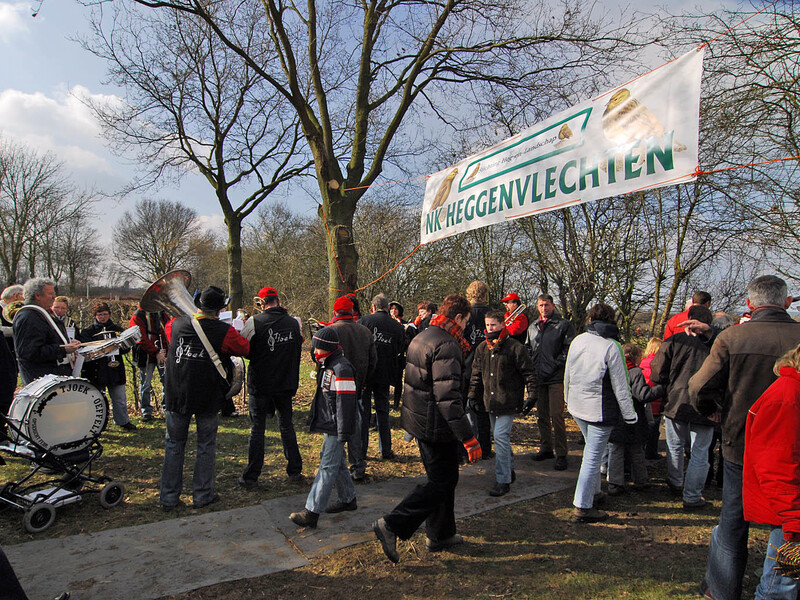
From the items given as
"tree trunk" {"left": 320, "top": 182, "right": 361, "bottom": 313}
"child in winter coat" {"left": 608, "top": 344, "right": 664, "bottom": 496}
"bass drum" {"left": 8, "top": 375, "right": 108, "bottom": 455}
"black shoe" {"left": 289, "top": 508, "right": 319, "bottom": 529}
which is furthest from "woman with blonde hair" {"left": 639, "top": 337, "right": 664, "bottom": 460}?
"bass drum" {"left": 8, "top": 375, "right": 108, "bottom": 455}

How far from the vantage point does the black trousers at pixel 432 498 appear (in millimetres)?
3596

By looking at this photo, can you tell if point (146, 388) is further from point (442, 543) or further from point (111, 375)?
point (442, 543)

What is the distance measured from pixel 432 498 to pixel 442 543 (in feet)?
1.65

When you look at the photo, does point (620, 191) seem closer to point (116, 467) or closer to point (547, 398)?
point (547, 398)

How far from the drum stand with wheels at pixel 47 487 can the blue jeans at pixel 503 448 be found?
11.6 ft

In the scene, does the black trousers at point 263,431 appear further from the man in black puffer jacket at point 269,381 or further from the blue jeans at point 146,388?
the blue jeans at point 146,388

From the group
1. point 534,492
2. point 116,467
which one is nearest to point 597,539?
point 534,492

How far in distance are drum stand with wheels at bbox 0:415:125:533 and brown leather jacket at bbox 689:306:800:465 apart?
4.90 metres

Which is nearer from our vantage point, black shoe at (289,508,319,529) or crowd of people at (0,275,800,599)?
crowd of people at (0,275,800,599)

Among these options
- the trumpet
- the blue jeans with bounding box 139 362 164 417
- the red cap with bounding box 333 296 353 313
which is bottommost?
the blue jeans with bounding box 139 362 164 417

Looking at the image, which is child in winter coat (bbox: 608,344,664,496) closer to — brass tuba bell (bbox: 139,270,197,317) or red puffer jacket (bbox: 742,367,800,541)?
red puffer jacket (bbox: 742,367,800,541)

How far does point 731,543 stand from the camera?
121 inches

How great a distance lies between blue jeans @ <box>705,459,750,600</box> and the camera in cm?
307

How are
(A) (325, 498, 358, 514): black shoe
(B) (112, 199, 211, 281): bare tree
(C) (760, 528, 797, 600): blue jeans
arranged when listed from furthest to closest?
(B) (112, 199, 211, 281): bare tree < (A) (325, 498, 358, 514): black shoe < (C) (760, 528, 797, 600): blue jeans
